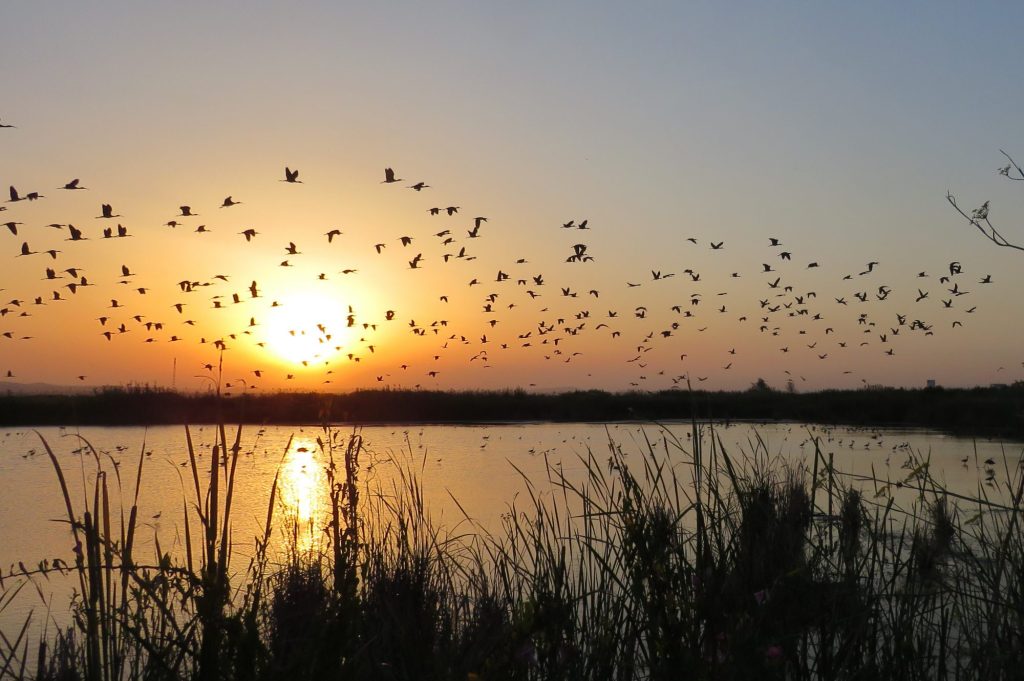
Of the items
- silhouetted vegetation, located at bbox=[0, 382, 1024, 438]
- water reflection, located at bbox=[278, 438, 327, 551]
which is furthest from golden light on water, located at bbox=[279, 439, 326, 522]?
silhouetted vegetation, located at bbox=[0, 382, 1024, 438]

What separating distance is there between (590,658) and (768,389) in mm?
48641

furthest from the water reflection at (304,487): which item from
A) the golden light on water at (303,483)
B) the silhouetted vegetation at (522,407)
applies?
the silhouetted vegetation at (522,407)

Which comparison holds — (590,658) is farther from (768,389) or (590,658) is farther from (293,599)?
(768,389)

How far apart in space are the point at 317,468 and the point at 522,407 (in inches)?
889

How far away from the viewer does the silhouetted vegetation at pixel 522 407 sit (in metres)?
37.0

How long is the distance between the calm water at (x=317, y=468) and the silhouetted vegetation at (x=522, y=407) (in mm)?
2853

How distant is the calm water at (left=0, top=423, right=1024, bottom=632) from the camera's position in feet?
41.0

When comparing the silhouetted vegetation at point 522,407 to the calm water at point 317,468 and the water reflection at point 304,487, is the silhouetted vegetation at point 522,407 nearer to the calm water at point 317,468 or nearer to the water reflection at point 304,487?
the calm water at point 317,468

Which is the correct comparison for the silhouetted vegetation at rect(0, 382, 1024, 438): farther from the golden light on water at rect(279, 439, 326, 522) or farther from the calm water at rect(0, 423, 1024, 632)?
the golden light on water at rect(279, 439, 326, 522)

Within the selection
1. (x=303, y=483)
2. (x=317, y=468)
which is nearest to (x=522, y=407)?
(x=317, y=468)

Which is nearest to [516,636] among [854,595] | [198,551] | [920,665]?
[854,595]

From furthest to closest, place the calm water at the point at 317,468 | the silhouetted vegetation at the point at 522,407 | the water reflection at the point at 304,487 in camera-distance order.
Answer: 1. the silhouetted vegetation at the point at 522,407
2. the calm water at the point at 317,468
3. the water reflection at the point at 304,487

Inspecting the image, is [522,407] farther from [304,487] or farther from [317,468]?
[304,487]

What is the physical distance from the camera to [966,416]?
105 feet
